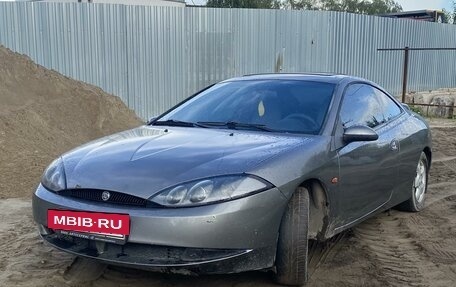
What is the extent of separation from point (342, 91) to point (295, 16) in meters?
10.6

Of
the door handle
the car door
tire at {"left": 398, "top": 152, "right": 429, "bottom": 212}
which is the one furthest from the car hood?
tire at {"left": 398, "top": 152, "right": 429, "bottom": 212}

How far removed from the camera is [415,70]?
64.0ft

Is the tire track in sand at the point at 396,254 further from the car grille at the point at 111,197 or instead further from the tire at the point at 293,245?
the car grille at the point at 111,197

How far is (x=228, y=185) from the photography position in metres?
3.23

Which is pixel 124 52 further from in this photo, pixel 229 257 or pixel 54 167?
pixel 229 257

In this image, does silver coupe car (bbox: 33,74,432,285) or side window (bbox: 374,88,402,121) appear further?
side window (bbox: 374,88,402,121)

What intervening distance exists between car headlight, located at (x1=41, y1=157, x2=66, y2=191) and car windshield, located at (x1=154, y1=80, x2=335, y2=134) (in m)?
1.15

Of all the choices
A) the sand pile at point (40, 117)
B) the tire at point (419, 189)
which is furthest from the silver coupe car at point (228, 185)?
the sand pile at point (40, 117)

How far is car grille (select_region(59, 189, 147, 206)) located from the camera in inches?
127

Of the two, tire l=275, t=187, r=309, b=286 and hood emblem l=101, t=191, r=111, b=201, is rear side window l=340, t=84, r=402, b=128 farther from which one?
hood emblem l=101, t=191, r=111, b=201

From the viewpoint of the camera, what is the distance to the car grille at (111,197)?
10.6 feet

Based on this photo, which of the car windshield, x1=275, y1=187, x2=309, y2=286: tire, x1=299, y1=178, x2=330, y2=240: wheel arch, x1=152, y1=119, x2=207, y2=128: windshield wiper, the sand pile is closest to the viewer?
x1=275, y1=187, x2=309, y2=286: tire

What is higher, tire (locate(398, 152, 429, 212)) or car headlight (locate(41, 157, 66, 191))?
A: car headlight (locate(41, 157, 66, 191))

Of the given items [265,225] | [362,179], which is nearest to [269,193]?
[265,225]
